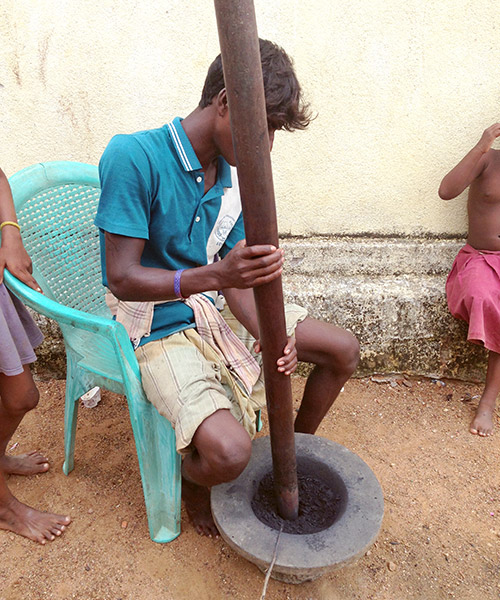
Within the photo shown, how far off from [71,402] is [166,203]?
1113 mm

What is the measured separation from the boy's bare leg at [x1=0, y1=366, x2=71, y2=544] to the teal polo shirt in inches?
22.8

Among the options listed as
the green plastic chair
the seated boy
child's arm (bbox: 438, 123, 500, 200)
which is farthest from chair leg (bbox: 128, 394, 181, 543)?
child's arm (bbox: 438, 123, 500, 200)

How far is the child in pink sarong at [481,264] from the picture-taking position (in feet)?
8.91

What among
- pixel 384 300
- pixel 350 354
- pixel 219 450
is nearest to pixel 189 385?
pixel 219 450

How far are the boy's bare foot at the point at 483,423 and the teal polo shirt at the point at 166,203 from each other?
5.79ft

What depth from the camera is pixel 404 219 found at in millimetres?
3102

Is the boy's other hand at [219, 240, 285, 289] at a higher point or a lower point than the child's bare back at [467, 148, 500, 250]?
Answer: higher

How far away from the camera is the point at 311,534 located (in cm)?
160

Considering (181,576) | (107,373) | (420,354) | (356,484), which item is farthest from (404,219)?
(181,576)

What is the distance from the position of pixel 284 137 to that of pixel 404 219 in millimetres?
903

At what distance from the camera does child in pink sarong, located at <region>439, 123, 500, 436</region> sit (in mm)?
2717

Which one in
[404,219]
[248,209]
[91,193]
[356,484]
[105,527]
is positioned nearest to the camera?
[248,209]

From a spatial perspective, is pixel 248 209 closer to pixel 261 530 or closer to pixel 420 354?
pixel 261 530

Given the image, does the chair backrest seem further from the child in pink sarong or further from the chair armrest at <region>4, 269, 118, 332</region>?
the child in pink sarong
